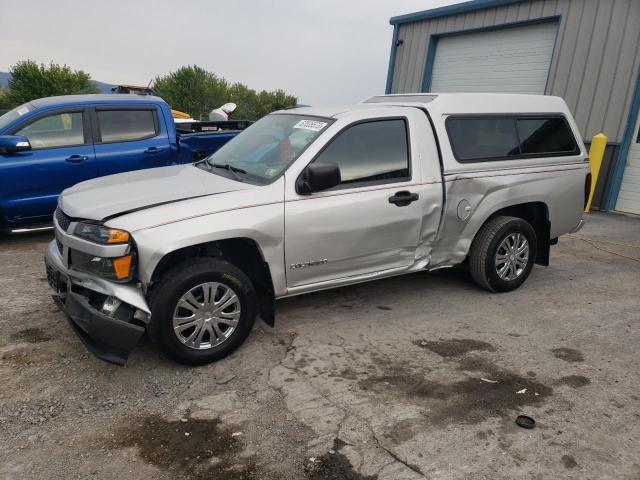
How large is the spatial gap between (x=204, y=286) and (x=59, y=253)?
117cm

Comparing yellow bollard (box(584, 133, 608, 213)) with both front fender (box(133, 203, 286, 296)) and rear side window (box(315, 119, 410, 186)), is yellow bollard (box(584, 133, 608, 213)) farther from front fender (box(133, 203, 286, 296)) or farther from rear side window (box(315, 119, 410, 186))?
front fender (box(133, 203, 286, 296))

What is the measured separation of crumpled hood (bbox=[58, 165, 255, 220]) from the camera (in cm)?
325

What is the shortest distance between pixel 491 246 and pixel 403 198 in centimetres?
119

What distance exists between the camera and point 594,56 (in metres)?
9.55

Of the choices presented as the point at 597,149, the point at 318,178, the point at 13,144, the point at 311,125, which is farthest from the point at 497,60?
the point at 13,144

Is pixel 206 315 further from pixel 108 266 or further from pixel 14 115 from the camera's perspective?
pixel 14 115

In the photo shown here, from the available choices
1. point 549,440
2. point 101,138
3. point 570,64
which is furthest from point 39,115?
point 570,64

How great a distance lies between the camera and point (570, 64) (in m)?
9.95

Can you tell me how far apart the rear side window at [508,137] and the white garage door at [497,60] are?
6598 millimetres

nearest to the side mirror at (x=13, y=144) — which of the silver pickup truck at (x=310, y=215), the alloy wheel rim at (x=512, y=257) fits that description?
the silver pickup truck at (x=310, y=215)

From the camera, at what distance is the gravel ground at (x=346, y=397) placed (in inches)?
98.9

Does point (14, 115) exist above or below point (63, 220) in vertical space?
above

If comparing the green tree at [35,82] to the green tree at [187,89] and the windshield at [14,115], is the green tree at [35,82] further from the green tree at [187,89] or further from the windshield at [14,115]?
the windshield at [14,115]

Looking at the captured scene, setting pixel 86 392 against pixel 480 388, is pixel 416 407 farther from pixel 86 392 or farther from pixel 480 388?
pixel 86 392
